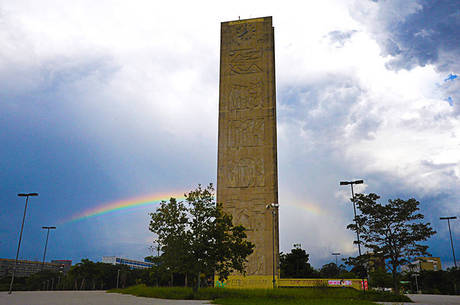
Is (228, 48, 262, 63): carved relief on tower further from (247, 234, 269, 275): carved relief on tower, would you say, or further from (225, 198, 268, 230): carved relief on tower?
(247, 234, 269, 275): carved relief on tower

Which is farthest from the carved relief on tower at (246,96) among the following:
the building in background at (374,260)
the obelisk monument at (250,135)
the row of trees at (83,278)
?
the row of trees at (83,278)

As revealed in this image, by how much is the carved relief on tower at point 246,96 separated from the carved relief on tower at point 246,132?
204 centimetres

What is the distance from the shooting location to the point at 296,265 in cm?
6475

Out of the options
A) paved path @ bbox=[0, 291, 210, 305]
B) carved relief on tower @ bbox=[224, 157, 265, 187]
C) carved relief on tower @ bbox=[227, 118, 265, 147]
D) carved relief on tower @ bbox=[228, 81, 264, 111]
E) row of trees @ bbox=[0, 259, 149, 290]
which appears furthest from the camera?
row of trees @ bbox=[0, 259, 149, 290]

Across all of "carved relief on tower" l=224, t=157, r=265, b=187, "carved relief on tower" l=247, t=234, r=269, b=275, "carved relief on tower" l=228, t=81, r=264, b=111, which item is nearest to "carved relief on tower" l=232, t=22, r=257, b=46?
"carved relief on tower" l=228, t=81, r=264, b=111

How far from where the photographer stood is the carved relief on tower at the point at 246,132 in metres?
46.7

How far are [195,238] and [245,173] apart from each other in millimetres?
20132

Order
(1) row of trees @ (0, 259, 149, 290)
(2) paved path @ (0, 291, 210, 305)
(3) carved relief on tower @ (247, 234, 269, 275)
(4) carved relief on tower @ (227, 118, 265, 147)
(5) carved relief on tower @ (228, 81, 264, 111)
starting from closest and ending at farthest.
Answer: (2) paved path @ (0, 291, 210, 305), (3) carved relief on tower @ (247, 234, 269, 275), (4) carved relief on tower @ (227, 118, 265, 147), (5) carved relief on tower @ (228, 81, 264, 111), (1) row of trees @ (0, 259, 149, 290)

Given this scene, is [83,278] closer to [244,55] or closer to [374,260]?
[244,55]

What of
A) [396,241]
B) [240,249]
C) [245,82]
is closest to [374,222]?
[396,241]

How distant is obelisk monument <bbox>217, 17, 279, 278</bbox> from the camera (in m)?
43.6

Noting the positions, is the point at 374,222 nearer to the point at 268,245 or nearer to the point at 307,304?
the point at 268,245

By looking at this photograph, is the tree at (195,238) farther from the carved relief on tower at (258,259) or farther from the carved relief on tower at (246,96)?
the carved relief on tower at (246,96)

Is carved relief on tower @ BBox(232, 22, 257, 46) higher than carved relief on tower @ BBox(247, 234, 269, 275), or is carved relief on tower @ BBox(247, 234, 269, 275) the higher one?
carved relief on tower @ BBox(232, 22, 257, 46)
